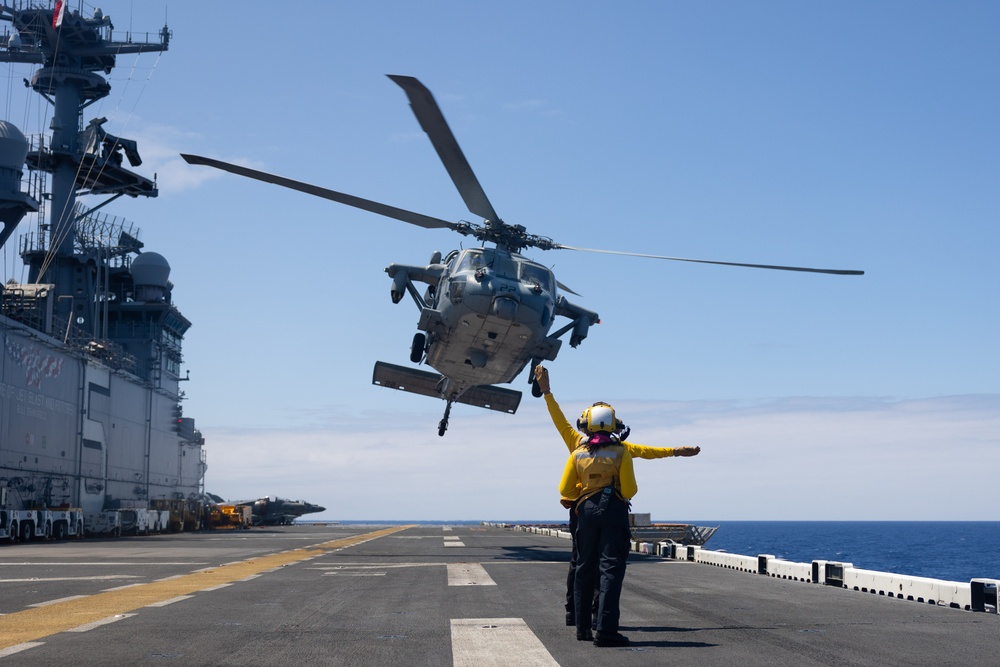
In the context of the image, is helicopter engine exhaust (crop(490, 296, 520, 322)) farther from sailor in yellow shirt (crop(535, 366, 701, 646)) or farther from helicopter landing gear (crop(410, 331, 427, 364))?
sailor in yellow shirt (crop(535, 366, 701, 646))

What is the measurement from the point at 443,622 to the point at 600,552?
2.39 metres

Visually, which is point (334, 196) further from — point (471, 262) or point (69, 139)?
point (69, 139)

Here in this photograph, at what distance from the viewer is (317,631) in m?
10.0

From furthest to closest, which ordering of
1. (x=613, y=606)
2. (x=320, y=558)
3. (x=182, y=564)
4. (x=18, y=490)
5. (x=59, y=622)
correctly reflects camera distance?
(x=18, y=490) < (x=320, y=558) < (x=182, y=564) < (x=59, y=622) < (x=613, y=606)

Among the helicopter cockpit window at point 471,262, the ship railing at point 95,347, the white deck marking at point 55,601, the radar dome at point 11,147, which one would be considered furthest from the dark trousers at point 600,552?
the radar dome at point 11,147

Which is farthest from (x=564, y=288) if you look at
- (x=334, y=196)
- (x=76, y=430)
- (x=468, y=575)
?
(x=76, y=430)

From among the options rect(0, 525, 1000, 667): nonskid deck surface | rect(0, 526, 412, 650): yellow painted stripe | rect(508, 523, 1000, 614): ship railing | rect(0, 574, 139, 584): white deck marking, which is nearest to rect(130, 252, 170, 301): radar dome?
rect(0, 526, 412, 650): yellow painted stripe

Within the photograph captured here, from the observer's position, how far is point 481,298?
25.6m

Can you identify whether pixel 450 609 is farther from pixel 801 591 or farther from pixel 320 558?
pixel 320 558

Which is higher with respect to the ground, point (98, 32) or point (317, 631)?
point (98, 32)

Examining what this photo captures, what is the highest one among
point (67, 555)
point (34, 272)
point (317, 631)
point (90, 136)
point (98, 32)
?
point (98, 32)

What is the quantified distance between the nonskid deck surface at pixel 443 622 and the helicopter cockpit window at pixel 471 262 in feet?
31.8

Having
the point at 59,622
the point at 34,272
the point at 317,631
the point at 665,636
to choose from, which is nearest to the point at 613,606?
the point at 665,636

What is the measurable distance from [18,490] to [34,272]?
24410mm
